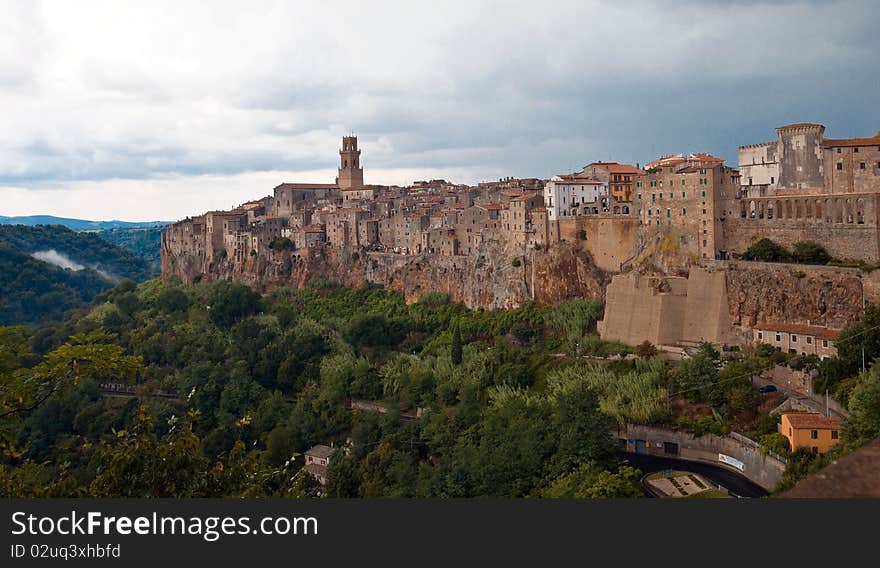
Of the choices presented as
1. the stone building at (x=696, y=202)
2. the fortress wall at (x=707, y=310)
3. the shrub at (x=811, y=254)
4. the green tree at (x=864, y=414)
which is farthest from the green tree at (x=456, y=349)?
the green tree at (x=864, y=414)

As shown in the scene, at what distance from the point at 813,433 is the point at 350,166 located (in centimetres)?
5461

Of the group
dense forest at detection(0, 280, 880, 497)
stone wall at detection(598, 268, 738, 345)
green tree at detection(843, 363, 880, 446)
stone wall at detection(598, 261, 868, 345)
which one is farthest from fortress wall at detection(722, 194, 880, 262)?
green tree at detection(843, 363, 880, 446)

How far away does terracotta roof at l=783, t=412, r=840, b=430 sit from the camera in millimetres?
23461

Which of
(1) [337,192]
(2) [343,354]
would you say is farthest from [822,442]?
(1) [337,192]

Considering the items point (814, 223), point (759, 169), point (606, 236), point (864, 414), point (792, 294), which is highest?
point (759, 169)

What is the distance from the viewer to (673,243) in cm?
3425

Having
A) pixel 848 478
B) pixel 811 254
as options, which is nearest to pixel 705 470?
pixel 811 254

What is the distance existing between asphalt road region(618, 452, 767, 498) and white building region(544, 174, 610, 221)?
585 inches

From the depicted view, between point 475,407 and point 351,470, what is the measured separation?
5.83 metres

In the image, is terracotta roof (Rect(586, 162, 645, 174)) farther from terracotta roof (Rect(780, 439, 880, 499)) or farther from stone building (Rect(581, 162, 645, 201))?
terracotta roof (Rect(780, 439, 880, 499))

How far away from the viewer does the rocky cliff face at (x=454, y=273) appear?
38562mm

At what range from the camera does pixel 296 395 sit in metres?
44.8

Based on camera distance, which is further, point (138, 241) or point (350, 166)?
point (138, 241)

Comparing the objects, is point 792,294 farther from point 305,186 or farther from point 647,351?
point 305,186
